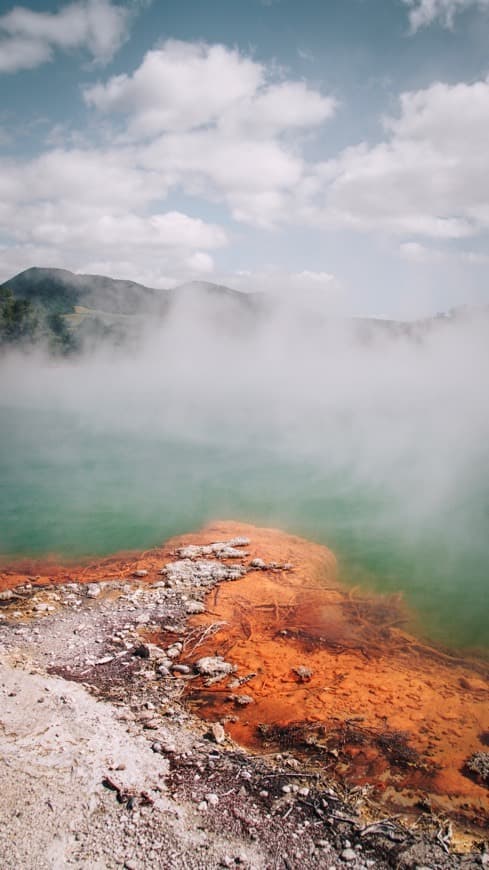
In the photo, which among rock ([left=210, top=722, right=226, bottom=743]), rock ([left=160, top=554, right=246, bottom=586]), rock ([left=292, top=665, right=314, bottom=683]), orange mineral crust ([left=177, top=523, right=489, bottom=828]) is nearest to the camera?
orange mineral crust ([left=177, top=523, right=489, bottom=828])

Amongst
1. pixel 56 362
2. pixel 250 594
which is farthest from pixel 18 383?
pixel 250 594

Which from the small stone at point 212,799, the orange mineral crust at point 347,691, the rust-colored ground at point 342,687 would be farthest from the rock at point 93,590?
the small stone at point 212,799

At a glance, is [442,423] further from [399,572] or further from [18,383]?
[18,383]

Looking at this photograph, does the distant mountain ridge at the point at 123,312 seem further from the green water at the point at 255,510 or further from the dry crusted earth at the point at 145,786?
the dry crusted earth at the point at 145,786

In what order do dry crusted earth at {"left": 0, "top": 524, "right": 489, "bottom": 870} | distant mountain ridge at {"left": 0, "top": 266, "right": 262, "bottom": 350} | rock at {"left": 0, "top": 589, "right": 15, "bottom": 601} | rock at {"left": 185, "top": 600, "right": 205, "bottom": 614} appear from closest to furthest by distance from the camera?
dry crusted earth at {"left": 0, "top": 524, "right": 489, "bottom": 870}, rock at {"left": 185, "top": 600, "right": 205, "bottom": 614}, rock at {"left": 0, "top": 589, "right": 15, "bottom": 601}, distant mountain ridge at {"left": 0, "top": 266, "right": 262, "bottom": 350}

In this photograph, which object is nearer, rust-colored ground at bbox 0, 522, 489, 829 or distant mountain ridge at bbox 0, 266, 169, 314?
rust-colored ground at bbox 0, 522, 489, 829

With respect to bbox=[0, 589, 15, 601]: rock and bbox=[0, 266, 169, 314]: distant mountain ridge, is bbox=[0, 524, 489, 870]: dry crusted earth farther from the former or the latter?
bbox=[0, 266, 169, 314]: distant mountain ridge

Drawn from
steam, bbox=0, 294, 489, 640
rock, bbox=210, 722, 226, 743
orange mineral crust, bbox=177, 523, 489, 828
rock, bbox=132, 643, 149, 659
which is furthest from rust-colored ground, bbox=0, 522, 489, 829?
steam, bbox=0, 294, 489, 640

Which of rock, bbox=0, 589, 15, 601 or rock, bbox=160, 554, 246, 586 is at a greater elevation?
rock, bbox=160, 554, 246, 586

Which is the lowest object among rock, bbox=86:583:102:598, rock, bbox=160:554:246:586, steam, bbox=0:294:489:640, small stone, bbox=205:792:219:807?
rock, bbox=86:583:102:598
